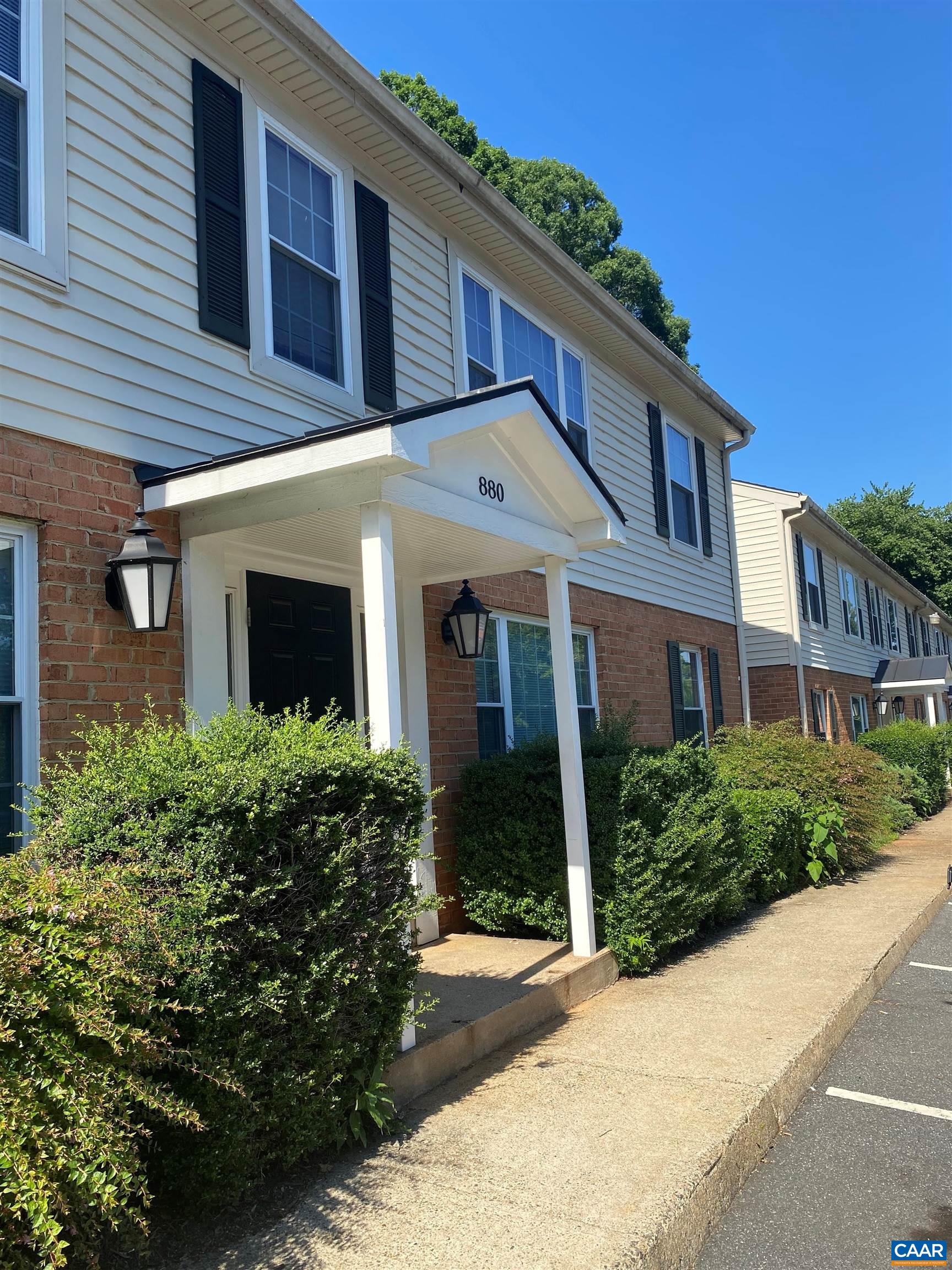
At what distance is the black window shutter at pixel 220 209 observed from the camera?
563 centimetres

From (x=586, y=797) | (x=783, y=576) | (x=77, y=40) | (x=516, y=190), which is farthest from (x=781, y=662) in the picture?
(x=516, y=190)

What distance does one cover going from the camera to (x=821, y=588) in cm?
2073

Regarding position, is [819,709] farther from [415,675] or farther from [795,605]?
[415,675]

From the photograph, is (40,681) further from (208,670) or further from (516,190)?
(516,190)

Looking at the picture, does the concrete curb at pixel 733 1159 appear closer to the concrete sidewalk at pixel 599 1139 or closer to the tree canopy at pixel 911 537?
the concrete sidewalk at pixel 599 1139

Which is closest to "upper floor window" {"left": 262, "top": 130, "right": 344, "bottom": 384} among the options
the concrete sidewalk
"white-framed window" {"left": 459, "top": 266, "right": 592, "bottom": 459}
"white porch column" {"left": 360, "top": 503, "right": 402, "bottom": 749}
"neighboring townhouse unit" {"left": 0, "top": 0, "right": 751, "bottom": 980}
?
"neighboring townhouse unit" {"left": 0, "top": 0, "right": 751, "bottom": 980}

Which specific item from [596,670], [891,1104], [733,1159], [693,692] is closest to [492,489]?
[733,1159]

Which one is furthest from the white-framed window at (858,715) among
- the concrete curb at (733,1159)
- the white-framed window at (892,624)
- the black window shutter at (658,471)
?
the concrete curb at (733,1159)

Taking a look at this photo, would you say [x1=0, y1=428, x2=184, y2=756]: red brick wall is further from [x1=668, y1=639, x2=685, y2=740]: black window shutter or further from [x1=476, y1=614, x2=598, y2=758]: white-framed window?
[x1=668, y1=639, x2=685, y2=740]: black window shutter

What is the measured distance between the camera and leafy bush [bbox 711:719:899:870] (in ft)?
33.3

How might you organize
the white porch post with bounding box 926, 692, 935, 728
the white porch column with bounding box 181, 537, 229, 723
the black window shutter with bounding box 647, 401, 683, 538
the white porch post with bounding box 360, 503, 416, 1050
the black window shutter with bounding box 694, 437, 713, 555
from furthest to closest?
the white porch post with bounding box 926, 692, 935, 728 < the black window shutter with bounding box 694, 437, 713, 555 < the black window shutter with bounding box 647, 401, 683, 538 < the white porch column with bounding box 181, 537, 229, 723 < the white porch post with bounding box 360, 503, 416, 1050

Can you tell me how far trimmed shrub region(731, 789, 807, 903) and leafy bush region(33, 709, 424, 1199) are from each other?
5668 millimetres

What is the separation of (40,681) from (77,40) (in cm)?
329

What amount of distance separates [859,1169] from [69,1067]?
9.90ft
